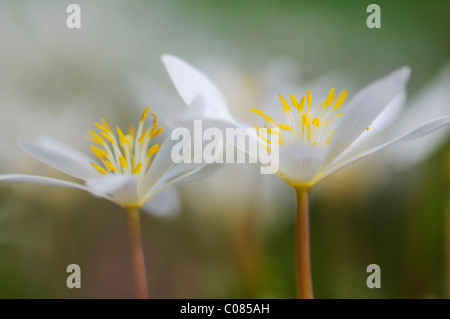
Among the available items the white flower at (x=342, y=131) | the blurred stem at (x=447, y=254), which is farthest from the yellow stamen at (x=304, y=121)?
the blurred stem at (x=447, y=254)

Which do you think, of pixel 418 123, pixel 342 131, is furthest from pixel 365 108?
pixel 418 123

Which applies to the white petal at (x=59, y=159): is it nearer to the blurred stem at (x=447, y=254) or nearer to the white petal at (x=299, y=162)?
the white petal at (x=299, y=162)

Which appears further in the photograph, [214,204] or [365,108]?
[214,204]

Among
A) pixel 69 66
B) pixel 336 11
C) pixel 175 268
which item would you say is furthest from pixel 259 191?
pixel 336 11

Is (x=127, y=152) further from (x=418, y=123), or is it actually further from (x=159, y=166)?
(x=418, y=123)

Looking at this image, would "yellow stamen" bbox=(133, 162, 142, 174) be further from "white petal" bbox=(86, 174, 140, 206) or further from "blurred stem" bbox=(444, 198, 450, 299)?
"blurred stem" bbox=(444, 198, 450, 299)

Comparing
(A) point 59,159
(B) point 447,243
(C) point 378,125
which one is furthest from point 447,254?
(A) point 59,159

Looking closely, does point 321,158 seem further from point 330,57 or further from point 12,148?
point 330,57

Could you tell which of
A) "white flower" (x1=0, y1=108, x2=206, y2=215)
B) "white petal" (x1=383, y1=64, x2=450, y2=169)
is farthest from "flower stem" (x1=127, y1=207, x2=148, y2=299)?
"white petal" (x1=383, y1=64, x2=450, y2=169)
